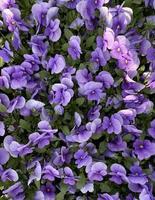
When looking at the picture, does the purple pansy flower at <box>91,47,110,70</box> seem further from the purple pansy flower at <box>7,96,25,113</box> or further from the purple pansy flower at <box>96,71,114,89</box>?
the purple pansy flower at <box>7,96,25,113</box>

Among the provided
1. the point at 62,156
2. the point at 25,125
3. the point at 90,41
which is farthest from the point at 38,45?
the point at 62,156

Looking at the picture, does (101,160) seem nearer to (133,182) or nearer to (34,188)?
(133,182)

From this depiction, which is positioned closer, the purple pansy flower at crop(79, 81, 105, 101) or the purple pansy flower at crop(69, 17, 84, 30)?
the purple pansy flower at crop(79, 81, 105, 101)

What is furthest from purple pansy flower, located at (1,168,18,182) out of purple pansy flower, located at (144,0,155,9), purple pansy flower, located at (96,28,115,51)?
purple pansy flower, located at (144,0,155,9)

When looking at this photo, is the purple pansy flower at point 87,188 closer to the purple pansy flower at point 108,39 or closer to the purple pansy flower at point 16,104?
the purple pansy flower at point 16,104

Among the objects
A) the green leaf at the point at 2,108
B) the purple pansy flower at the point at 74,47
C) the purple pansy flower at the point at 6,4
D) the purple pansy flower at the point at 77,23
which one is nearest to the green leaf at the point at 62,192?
the green leaf at the point at 2,108

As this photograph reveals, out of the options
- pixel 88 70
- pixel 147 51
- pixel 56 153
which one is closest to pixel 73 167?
pixel 56 153
